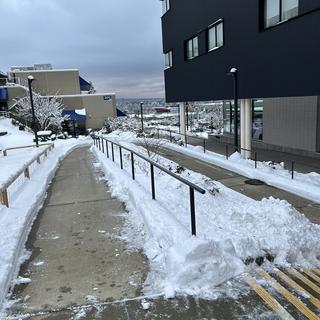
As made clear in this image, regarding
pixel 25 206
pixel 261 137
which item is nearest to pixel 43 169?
pixel 25 206

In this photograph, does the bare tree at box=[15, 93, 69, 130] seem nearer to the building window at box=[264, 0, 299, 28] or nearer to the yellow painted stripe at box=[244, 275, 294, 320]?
the building window at box=[264, 0, 299, 28]

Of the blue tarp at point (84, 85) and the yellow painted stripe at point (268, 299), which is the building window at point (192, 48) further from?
the blue tarp at point (84, 85)

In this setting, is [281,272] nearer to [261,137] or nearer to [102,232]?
[102,232]

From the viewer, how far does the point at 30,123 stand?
49.2m

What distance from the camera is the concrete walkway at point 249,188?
28.9 feet

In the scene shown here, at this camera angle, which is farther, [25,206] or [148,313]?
[25,206]

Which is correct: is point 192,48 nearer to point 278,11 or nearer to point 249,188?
point 278,11

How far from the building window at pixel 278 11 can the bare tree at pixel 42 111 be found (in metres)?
38.1

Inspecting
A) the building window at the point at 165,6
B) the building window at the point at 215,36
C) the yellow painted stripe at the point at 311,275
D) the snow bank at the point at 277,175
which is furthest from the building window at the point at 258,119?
the yellow painted stripe at the point at 311,275

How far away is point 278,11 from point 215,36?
579 centimetres

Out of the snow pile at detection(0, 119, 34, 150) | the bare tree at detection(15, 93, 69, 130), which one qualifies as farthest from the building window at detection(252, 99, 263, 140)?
the bare tree at detection(15, 93, 69, 130)

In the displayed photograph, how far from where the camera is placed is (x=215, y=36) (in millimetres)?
18547

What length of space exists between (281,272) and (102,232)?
3.17 metres

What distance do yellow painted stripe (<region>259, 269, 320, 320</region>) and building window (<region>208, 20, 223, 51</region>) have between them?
15.1 metres
